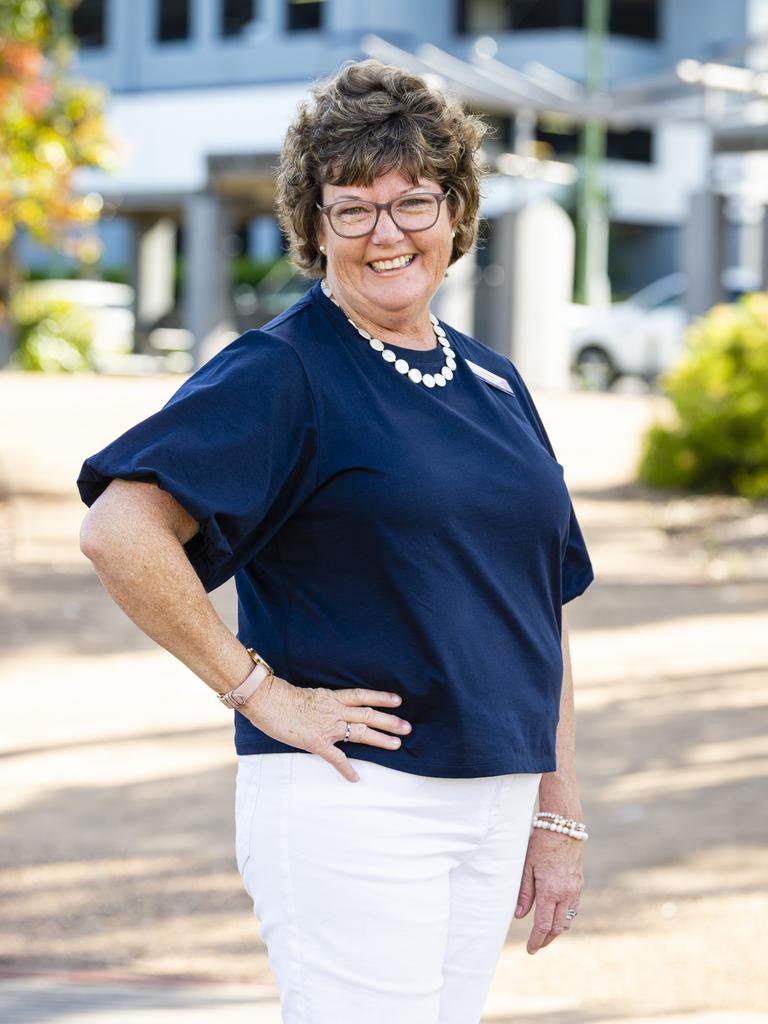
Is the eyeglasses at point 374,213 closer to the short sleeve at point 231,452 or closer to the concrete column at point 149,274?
the short sleeve at point 231,452

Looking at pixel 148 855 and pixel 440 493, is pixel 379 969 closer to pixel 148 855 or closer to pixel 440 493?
pixel 440 493

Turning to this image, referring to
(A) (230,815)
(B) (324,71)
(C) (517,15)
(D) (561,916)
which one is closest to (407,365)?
(D) (561,916)

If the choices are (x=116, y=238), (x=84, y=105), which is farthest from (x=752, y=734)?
(x=116, y=238)

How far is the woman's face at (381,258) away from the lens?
2.44 meters

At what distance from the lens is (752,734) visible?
7012 mm

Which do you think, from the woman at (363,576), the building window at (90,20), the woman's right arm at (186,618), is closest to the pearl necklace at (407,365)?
the woman at (363,576)

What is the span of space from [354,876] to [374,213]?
964 millimetres

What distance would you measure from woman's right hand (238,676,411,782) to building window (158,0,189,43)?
134 ft

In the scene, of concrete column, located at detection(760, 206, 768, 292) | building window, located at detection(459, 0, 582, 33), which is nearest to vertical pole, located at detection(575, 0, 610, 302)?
building window, located at detection(459, 0, 582, 33)

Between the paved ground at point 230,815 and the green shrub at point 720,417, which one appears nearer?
the paved ground at point 230,815

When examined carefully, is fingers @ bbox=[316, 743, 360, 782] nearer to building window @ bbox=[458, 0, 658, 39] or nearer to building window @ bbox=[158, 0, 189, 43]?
building window @ bbox=[158, 0, 189, 43]

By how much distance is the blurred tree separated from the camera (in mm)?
12359

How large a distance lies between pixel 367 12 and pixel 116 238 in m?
12.7

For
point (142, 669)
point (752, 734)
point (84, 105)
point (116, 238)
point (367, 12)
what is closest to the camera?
point (752, 734)
